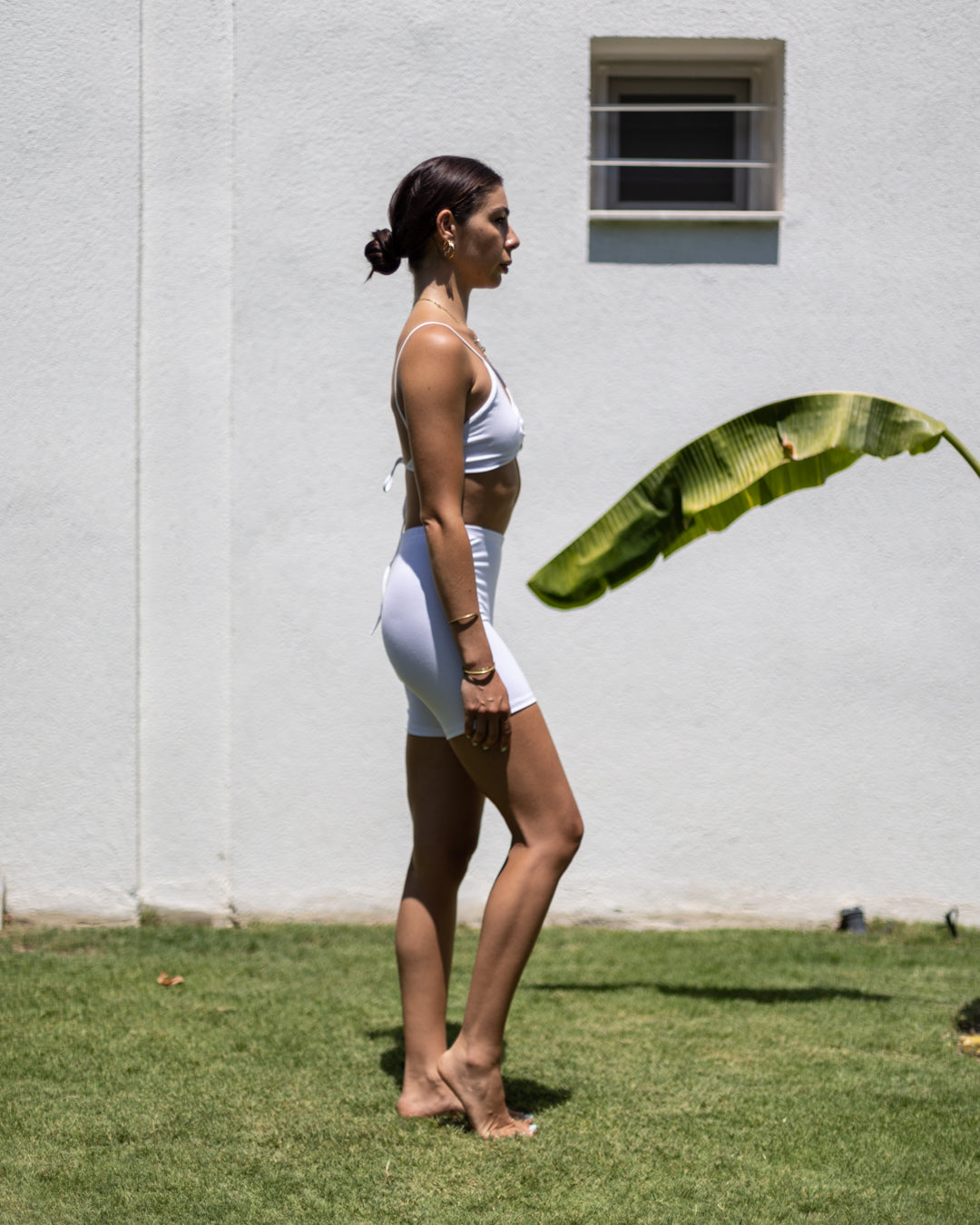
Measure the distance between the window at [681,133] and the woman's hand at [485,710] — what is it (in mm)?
3122

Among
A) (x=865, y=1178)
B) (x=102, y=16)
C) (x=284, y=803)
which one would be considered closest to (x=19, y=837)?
(x=284, y=803)

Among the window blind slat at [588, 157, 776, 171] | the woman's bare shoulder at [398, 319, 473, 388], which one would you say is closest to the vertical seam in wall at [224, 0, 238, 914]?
the window blind slat at [588, 157, 776, 171]

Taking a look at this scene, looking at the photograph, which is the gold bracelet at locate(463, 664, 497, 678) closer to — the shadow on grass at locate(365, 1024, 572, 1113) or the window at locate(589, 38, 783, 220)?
the shadow on grass at locate(365, 1024, 572, 1113)

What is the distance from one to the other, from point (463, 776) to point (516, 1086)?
2.73ft

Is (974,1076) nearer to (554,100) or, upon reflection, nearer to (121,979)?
(121,979)

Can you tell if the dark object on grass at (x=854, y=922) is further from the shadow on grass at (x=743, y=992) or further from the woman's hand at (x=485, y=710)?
the woman's hand at (x=485, y=710)

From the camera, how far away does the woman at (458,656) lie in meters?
2.81

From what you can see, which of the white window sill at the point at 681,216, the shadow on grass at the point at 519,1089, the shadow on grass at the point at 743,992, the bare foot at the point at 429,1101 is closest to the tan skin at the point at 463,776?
the bare foot at the point at 429,1101

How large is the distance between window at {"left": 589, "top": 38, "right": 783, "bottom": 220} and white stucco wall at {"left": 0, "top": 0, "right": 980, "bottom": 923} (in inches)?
10.9

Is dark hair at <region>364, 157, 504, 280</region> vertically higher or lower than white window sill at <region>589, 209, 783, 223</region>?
lower

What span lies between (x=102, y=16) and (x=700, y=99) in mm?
2422

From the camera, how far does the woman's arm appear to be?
2.80 meters

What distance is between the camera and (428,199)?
297cm

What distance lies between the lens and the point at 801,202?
511 cm
